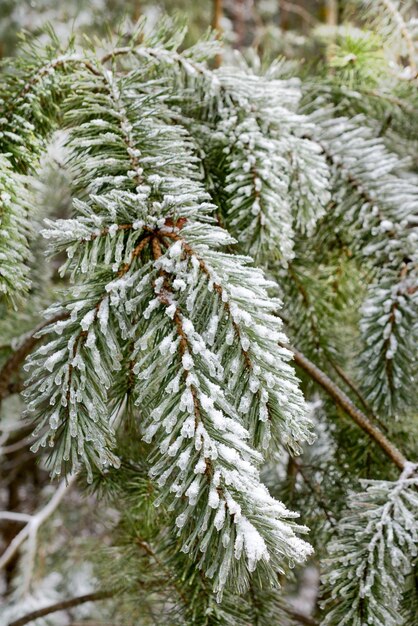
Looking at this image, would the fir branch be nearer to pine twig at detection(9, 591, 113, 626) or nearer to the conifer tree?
the conifer tree

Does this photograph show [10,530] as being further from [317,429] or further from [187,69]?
[187,69]

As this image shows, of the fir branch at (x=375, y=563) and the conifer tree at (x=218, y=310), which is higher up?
the conifer tree at (x=218, y=310)

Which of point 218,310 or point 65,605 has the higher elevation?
point 218,310

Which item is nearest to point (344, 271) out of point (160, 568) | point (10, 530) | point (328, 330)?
point (328, 330)

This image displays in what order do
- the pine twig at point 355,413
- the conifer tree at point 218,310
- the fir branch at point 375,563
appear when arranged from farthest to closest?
the pine twig at point 355,413, the fir branch at point 375,563, the conifer tree at point 218,310

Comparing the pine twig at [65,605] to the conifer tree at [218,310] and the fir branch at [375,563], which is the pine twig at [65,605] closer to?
the conifer tree at [218,310]

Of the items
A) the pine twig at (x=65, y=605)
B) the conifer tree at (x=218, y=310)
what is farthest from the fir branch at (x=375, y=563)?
the pine twig at (x=65, y=605)

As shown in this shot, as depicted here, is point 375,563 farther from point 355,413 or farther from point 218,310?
point 218,310

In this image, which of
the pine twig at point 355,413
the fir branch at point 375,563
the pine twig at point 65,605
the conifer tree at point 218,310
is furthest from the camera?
the pine twig at point 65,605

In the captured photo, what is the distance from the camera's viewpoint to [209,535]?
42cm

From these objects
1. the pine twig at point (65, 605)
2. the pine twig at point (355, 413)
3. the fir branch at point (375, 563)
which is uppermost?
the pine twig at point (355, 413)

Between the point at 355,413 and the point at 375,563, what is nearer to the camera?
the point at 375,563

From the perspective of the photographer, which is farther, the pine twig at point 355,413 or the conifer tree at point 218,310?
the pine twig at point 355,413

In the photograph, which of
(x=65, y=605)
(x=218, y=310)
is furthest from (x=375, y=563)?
(x=65, y=605)
